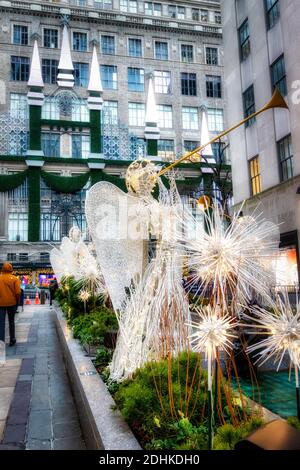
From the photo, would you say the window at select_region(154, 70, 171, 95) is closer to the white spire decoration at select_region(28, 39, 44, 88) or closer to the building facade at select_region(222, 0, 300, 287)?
the white spire decoration at select_region(28, 39, 44, 88)

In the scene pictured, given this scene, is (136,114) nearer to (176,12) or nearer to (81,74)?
(81,74)

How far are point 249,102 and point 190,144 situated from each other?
22682 mm

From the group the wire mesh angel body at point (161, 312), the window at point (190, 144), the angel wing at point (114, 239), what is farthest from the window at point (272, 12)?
the window at point (190, 144)

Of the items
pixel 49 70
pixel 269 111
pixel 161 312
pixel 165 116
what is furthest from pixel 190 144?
pixel 161 312

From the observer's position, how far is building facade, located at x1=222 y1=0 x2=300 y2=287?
14805 mm

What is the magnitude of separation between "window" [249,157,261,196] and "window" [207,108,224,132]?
24.5 metres

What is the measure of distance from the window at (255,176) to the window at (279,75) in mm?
3397

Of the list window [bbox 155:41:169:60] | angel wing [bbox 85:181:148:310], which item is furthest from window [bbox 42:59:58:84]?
angel wing [bbox 85:181:148:310]

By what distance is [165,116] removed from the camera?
40844mm

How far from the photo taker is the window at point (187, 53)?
4238cm

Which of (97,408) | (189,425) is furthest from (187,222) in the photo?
(97,408)

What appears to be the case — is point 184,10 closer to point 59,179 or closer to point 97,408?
point 59,179

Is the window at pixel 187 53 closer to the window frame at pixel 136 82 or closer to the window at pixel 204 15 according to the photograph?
the window at pixel 204 15

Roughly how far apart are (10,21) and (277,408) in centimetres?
4262
